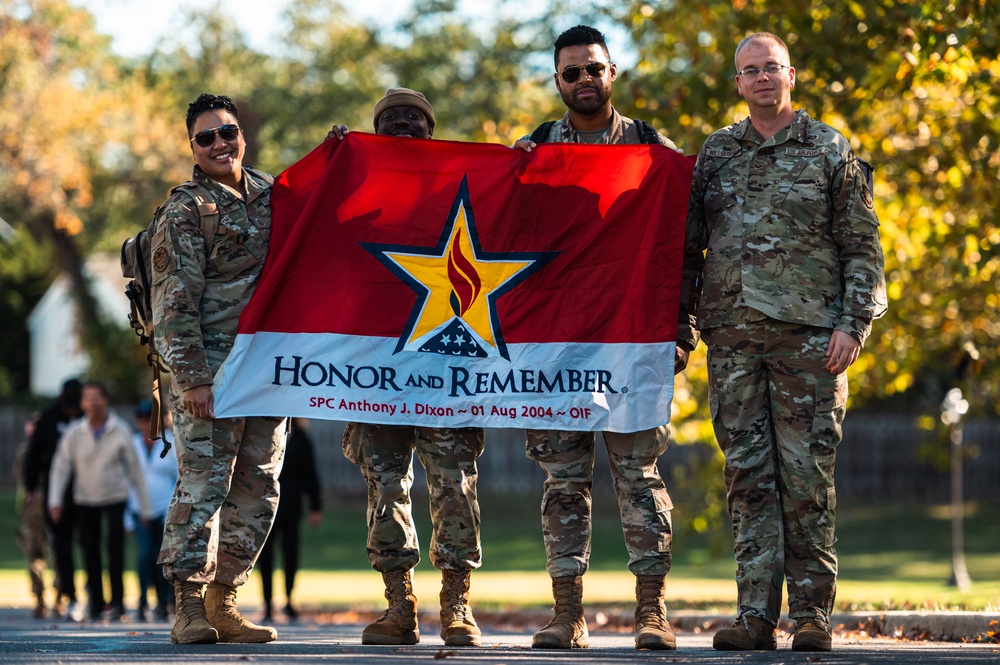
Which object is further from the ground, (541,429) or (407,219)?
(407,219)

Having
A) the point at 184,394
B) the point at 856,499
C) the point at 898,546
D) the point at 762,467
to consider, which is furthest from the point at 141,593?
the point at 856,499

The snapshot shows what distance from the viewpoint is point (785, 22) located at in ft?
38.7

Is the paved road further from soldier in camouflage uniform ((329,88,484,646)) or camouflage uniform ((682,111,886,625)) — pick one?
camouflage uniform ((682,111,886,625))

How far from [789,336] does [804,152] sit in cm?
87

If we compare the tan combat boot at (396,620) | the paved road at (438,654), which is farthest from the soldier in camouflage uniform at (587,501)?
the tan combat boot at (396,620)

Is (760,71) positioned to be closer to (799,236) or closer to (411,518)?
(799,236)

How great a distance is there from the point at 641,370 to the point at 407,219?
1461 millimetres

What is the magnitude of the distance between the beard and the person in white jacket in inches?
308

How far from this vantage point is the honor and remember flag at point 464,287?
7.39m

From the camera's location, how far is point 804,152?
6980 millimetres

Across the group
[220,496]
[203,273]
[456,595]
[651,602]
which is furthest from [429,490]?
[203,273]

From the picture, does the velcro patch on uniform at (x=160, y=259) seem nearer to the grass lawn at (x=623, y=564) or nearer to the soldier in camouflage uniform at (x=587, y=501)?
the soldier in camouflage uniform at (x=587, y=501)

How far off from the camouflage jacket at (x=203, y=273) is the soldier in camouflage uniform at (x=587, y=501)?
164 centimetres

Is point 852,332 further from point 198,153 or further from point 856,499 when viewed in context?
point 856,499
